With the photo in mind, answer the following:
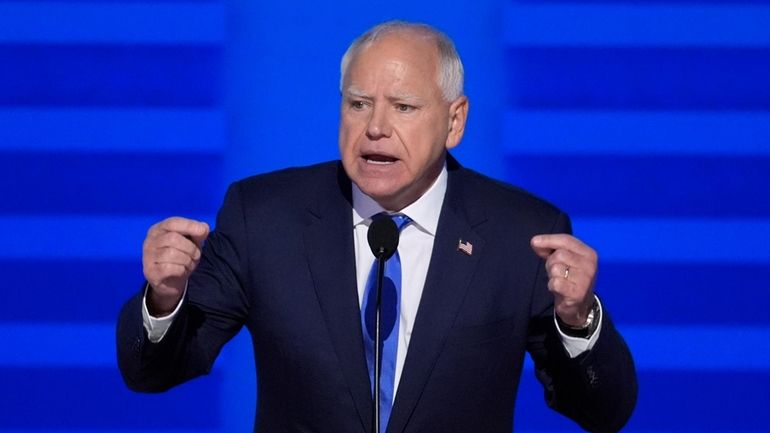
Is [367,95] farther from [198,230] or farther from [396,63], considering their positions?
[198,230]

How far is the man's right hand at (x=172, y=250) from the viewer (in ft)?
6.23

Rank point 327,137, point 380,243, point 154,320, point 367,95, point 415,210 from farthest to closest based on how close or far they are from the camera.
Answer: point 327,137
point 415,210
point 367,95
point 154,320
point 380,243

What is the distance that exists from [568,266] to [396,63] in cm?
47

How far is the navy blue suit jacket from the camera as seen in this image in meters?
2.06

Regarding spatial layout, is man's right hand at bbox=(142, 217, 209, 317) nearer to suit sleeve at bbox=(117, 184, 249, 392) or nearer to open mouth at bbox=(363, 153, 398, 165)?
suit sleeve at bbox=(117, 184, 249, 392)

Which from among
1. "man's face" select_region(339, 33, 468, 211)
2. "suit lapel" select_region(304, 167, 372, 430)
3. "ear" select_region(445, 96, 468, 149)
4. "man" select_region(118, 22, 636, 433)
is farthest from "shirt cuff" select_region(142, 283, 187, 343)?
"ear" select_region(445, 96, 468, 149)

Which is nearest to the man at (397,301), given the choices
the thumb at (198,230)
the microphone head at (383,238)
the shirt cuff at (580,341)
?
the shirt cuff at (580,341)

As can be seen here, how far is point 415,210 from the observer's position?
225 centimetres

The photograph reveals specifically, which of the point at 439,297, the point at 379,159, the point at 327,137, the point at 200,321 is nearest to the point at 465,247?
the point at 439,297

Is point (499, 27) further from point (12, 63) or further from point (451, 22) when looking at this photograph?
point (12, 63)

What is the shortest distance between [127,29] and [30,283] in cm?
65

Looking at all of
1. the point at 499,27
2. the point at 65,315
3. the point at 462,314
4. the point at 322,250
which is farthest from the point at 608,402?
the point at 65,315

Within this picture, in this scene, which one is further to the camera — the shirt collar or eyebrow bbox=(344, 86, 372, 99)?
the shirt collar

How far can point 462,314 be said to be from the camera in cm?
213
